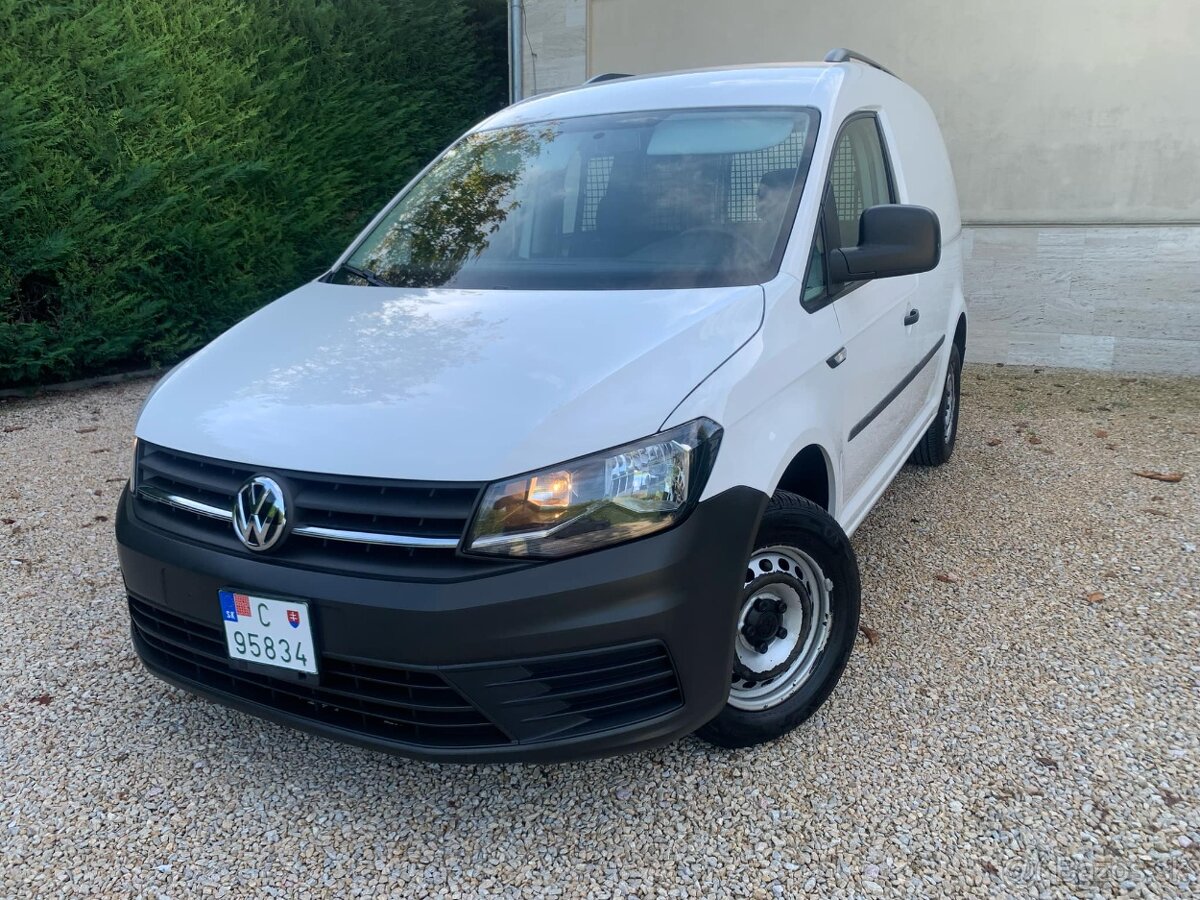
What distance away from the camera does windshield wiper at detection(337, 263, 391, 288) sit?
123 inches

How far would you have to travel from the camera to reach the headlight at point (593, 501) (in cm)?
202

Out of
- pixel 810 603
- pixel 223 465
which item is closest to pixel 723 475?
pixel 810 603

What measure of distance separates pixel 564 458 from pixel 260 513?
728 mm

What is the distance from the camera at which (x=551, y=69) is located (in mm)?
9461

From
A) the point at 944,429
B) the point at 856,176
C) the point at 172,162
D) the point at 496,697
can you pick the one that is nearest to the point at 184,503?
the point at 496,697

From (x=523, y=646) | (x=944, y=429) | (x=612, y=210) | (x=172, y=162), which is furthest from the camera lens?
(x=172, y=162)

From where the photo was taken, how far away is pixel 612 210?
10.1 ft

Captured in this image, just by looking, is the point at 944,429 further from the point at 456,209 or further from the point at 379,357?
the point at 379,357

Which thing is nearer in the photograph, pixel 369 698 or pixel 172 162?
pixel 369 698

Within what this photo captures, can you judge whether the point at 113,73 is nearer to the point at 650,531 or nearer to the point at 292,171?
the point at 292,171

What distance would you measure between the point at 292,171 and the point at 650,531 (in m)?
7.06

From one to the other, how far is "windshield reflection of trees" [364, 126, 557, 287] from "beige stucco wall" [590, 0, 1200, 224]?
18.7 feet

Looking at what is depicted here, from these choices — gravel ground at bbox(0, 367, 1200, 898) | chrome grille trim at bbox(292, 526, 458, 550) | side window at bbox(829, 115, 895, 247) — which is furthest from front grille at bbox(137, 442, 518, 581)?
side window at bbox(829, 115, 895, 247)

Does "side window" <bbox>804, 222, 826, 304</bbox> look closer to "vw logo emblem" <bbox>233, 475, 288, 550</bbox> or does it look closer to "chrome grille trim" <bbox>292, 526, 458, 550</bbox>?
"chrome grille trim" <bbox>292, 526, 458, 550</bbox>
